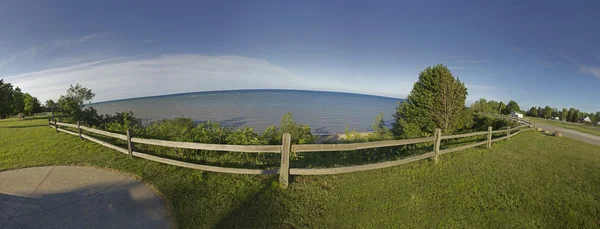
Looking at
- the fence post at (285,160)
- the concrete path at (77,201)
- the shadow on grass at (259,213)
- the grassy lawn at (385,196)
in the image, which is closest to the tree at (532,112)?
the grassy lawn at (385,196)

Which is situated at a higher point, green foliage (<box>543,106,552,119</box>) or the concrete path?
green foliage (<box>543,106,552,119</box>)

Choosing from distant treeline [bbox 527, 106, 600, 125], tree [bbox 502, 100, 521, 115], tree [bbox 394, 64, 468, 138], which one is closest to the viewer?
tree [bbox 394, 64, 468, 138]

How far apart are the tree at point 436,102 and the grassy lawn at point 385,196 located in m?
14.3

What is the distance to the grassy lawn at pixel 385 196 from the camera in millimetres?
3770

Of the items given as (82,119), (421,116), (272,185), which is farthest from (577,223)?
(82,119)

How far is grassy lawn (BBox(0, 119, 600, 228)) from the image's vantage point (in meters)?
3.77

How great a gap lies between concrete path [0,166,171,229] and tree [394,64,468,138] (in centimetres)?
1951

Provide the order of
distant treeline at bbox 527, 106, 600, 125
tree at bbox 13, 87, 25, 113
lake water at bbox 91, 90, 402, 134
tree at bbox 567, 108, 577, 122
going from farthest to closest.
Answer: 1. tree at bbox 567, 108, 577, 122
2. distant treeline at bbox 527, 106, 600, 125
3. lake water at bbox 91, 90, 402, 134
4. tree at bbox 13, 87, 25, 113

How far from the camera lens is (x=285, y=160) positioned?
450 centimetres

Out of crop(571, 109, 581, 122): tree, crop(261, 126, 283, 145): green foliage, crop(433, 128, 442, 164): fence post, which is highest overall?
crop(571, 109, 581, 122): tree

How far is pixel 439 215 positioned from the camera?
3949mm

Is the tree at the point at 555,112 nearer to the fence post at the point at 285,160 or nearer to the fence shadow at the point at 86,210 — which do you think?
the fence post at the point at 285,160

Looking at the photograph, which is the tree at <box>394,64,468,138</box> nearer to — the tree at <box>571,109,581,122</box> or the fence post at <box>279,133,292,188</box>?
the fence post at <box>279,133,292,188</box>

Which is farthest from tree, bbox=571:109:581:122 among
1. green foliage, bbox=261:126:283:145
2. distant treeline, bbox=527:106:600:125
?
green foliage, bbox=261:126:283:145
